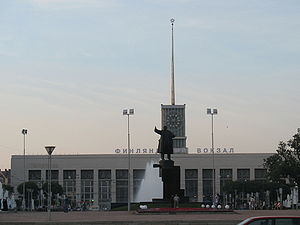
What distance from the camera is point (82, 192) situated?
573 ft

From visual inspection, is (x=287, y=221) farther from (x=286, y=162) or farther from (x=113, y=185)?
(x=113, y=185)

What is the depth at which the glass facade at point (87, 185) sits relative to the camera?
175 metres

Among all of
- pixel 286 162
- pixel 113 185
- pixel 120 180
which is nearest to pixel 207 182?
pixel 120 180

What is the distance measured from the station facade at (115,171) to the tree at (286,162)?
88.0 m

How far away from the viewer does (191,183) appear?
6998 inches

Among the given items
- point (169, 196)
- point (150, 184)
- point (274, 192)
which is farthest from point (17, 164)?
point (169, 196)

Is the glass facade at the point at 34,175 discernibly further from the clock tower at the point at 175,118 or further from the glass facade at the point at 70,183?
the clock tower at the point at 175,118

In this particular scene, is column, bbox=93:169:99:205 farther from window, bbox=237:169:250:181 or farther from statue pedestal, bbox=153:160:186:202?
statue pedestal, bbox=153:160:186:202

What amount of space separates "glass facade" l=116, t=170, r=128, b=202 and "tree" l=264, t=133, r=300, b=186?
9277 cm

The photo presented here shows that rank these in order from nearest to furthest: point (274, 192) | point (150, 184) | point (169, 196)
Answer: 1. point (169, 196)
2. point (150, 184)
3. point (274, 192)

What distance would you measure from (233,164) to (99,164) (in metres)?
33.5

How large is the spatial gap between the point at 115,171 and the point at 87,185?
780cm

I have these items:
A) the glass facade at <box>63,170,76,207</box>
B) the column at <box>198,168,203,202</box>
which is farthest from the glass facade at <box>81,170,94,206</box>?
the column at <box>198,168,203,202</box>

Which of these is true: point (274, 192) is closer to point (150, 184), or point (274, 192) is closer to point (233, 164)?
point (233, 164)
